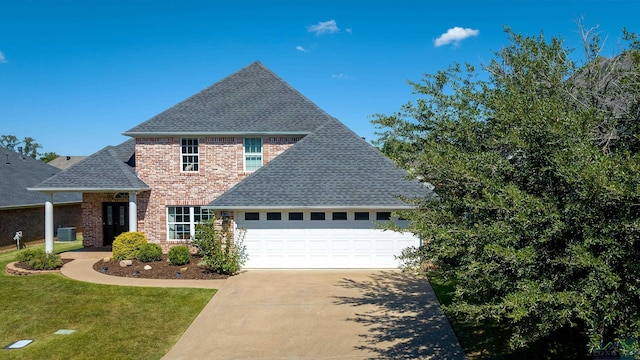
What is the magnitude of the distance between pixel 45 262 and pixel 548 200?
17.4m

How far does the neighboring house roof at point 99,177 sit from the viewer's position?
1905 centimetres

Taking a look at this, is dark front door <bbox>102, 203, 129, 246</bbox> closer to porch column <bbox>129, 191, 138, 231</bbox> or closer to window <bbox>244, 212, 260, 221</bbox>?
porch column <bbox>129, 191, 138, 231</bbox>

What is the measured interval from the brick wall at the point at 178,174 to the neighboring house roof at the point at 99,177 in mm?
747

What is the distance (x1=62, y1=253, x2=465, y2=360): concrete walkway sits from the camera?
9.48 metres

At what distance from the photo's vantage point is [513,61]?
8.09 meters

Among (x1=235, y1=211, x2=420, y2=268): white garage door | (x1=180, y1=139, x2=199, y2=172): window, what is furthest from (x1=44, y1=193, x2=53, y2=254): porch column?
(x1=235, y1=211, x2=420, y2=268): white garage door

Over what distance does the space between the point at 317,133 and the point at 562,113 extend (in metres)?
14.9

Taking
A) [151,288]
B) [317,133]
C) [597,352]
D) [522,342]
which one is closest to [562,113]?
[522,342]

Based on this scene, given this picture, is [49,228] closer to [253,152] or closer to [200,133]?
[200,133]

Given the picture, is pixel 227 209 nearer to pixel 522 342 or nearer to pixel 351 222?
pixel 351 222

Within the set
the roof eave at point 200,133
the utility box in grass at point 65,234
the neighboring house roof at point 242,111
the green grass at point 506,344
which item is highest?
the neighboring house roof at point 242,111

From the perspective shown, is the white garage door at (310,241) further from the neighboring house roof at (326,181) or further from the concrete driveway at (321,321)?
the concrete driveway at (321,321)

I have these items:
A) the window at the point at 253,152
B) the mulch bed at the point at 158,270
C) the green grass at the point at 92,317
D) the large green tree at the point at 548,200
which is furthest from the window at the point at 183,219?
the large green tree at the point at 548,200

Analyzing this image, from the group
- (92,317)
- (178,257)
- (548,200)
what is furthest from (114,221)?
(548,200)
